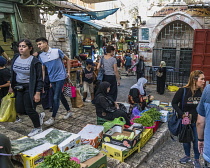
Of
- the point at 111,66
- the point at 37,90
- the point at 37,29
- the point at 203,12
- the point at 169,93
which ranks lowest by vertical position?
the point at 169,93

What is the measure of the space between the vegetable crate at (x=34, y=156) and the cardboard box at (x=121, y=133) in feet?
3.24

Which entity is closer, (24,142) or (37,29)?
(24,142)

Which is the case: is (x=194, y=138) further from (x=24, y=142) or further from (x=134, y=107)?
(x=24, y=142)

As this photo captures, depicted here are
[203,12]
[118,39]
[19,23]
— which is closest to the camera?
[19,23]

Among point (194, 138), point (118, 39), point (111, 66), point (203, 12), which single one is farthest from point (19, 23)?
point (118, 39)

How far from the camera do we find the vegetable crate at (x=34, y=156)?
2549 millimetres

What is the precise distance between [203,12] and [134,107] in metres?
7.40

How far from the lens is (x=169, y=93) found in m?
8.86

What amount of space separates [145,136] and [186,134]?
2.77 feet

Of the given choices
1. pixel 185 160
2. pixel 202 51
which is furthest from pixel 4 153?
pixel 202 51

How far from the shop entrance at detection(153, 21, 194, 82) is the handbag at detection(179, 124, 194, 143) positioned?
8469 mm

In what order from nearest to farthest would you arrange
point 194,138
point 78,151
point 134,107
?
point 78,151 → point 194,138 → point 134,107

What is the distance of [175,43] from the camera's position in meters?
11.6

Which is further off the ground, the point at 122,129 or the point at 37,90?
the point at 37,90
